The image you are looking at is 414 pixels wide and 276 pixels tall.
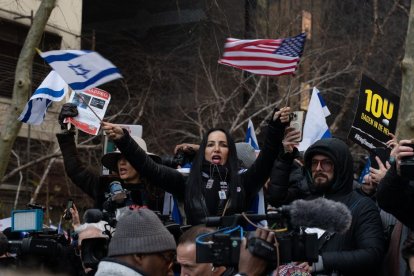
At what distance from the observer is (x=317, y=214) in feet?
10.7

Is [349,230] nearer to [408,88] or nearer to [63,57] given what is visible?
[63,57]

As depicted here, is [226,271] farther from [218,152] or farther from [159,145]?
[159,145]

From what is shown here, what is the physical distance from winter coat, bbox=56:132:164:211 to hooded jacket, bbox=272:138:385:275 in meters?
1.29

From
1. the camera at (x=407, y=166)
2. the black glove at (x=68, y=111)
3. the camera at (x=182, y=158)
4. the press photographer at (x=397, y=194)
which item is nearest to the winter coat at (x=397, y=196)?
the press photographer at (x=397, y=194)

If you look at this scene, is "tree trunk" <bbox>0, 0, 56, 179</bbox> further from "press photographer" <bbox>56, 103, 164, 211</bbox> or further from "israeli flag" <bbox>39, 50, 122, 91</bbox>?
"israeli flag" <bbox>39, 50, 122, 91</bbox>

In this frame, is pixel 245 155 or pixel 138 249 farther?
pixel 245 155

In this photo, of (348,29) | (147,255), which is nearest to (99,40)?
(348,29)

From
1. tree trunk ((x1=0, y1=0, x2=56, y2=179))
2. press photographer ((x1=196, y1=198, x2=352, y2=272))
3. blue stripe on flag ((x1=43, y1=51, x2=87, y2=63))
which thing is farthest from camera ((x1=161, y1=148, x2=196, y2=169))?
tree trunk ((x1=0, y1=0, x2=56, y2=179))

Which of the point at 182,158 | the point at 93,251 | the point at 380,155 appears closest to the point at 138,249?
the point at 93,251

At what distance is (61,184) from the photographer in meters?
16.3

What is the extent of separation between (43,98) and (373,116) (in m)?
3.14

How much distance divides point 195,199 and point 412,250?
171cm

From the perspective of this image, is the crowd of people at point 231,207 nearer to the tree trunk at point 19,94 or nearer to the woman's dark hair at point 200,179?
the woman's dark hair at point 200,179

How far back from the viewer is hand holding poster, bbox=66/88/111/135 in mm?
6531
